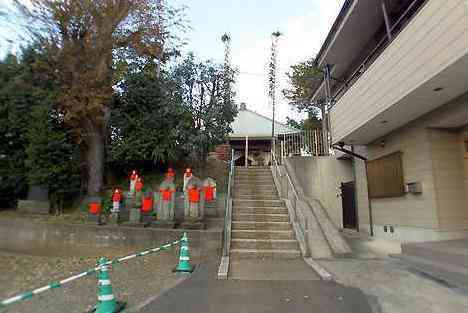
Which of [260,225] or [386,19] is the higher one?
[386,19]

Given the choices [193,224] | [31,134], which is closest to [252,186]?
[193,224]

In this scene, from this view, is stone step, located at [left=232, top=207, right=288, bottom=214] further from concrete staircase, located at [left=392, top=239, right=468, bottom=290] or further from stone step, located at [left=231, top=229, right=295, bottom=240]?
concrete staircase, located at [left=392, top=239, right=468, bottom=290]

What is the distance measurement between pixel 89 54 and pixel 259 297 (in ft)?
35.2

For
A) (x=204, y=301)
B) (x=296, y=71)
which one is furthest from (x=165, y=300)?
(x=296, y=71)

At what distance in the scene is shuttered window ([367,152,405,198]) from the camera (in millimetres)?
8727

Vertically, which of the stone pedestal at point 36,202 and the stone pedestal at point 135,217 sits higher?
the stone pedestal at point 36,202

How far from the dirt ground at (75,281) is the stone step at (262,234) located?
1804 millimetres

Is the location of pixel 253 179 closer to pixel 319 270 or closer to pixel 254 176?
pixel 254 176

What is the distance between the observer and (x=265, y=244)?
26.9ft

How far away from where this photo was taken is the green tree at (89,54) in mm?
11266

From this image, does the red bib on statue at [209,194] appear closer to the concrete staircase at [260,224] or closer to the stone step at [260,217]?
the concrete staircase at [260,224]

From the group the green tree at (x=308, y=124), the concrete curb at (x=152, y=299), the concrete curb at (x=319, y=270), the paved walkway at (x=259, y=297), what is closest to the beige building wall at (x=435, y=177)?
the concrete curb at (x=319, y=270)

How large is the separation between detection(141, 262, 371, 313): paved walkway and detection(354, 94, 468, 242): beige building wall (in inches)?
144

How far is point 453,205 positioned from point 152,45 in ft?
40.0
